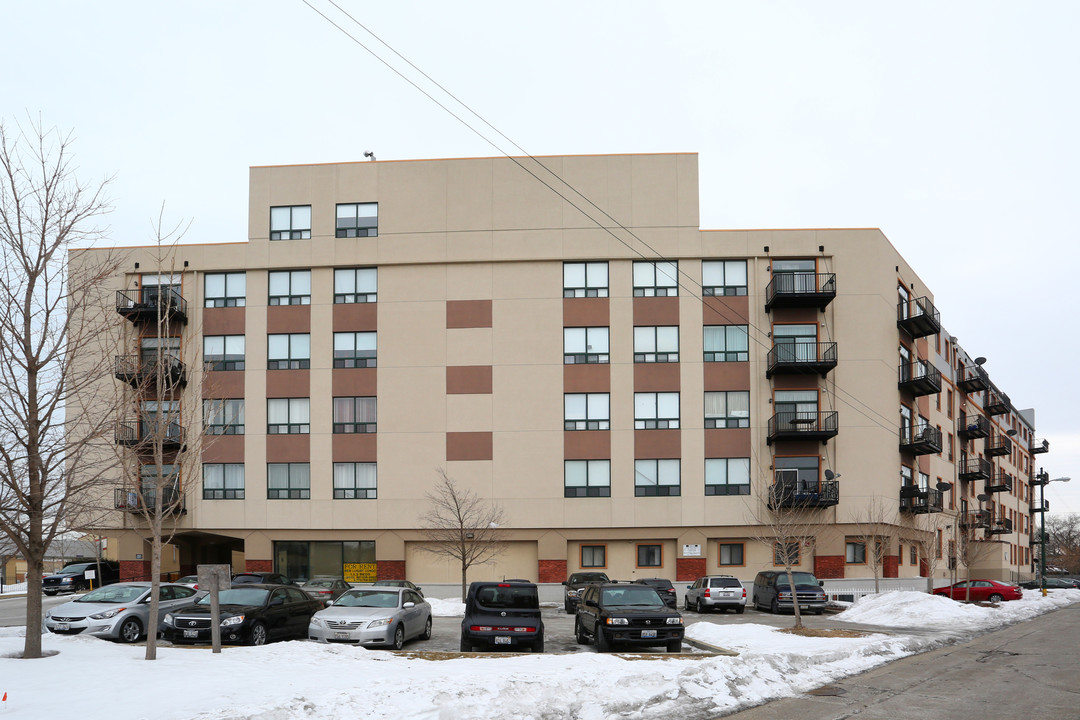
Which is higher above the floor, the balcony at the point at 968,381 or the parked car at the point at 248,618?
the balcony at the point at 968,381

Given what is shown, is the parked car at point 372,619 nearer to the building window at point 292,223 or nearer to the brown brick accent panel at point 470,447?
the brown brick accent panel at point 470,447

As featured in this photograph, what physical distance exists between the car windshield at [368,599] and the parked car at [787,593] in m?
18.2

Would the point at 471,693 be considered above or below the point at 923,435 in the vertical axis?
below

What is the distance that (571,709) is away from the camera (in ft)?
40.5

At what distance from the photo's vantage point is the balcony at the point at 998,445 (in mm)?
72188

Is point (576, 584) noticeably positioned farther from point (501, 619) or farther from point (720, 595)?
point (501, 619)

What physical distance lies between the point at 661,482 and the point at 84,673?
3343 cm

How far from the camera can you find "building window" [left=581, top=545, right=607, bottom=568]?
44531mm

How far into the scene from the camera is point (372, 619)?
63.3 feet

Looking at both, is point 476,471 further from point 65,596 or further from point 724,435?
point 65,596

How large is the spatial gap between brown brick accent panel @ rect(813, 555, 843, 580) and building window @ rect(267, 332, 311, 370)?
2756cm

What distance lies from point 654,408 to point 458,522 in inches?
440

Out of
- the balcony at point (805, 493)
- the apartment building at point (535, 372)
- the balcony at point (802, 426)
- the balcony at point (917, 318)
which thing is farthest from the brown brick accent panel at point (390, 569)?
the balcony at point (917, 318)

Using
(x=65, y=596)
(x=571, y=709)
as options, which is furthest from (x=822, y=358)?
(x=65, y=596)
